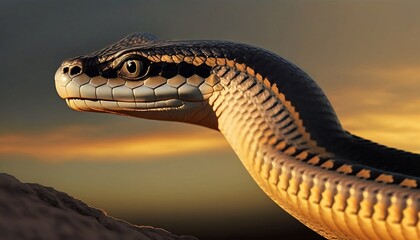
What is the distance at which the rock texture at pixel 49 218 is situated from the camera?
8094 millimetres

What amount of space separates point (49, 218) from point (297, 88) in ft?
11.6

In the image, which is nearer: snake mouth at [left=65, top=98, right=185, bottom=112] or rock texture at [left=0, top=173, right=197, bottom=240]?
rock texture at [left=0, top=173, right=197, bottom=240]

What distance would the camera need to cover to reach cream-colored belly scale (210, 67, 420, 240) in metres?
6.53

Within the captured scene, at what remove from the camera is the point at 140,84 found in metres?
8.29

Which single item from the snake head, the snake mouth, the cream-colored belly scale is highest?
the snake head

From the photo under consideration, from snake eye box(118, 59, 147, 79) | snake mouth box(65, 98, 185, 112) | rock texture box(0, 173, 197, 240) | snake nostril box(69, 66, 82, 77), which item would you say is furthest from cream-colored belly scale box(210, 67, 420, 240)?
rock texture box(0, 173, 197, 240)

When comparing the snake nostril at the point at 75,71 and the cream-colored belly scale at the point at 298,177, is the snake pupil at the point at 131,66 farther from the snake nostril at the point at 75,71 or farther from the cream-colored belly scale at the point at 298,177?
the cream-colored belly scale at the point at 298,177

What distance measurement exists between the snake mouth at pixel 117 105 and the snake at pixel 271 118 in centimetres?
1

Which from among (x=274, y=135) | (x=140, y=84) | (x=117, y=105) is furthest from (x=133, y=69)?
(x=274, y=135)

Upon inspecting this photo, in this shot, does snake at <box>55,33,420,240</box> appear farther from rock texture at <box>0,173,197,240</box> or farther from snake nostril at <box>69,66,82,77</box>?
rock texture at <box>0,173,197,240</box>

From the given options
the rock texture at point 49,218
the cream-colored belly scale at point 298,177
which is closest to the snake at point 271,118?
the cream-colored belly scale at point 298,177

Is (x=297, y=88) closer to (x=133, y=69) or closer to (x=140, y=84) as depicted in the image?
(x=140, y=84)

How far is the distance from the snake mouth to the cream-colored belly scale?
558mm

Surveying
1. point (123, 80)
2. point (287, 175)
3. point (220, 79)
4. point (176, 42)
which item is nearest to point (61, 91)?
point (123, 80)
